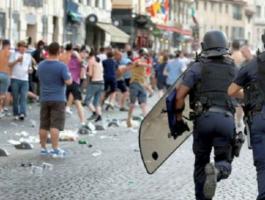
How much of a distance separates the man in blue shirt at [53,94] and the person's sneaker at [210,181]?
562 centimetres

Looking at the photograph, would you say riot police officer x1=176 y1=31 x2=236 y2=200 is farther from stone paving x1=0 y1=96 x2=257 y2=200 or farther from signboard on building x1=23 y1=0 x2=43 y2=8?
signboard on building x1=23 y1=0 x2=43 y2=8

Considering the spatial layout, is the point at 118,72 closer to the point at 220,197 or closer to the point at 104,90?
the point at 104,90

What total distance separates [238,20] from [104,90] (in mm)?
96017

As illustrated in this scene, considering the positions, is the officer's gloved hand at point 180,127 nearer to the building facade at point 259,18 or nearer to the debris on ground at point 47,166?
the debris on ground at point 47,166

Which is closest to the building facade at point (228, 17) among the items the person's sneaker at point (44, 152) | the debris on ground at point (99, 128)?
the debris on ground at point (99, 128)

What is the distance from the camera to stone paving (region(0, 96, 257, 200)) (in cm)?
1057

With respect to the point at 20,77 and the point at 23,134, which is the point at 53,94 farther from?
the point at 20,77

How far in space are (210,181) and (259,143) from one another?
2.77ft

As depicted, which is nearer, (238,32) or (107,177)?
(107,177)

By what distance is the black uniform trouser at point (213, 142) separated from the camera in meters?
8.96

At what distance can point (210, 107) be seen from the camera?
9000 millimetres

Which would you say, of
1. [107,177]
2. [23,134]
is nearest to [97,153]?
[107,177]

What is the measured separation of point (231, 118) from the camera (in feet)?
29.8

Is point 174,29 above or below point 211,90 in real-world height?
below
